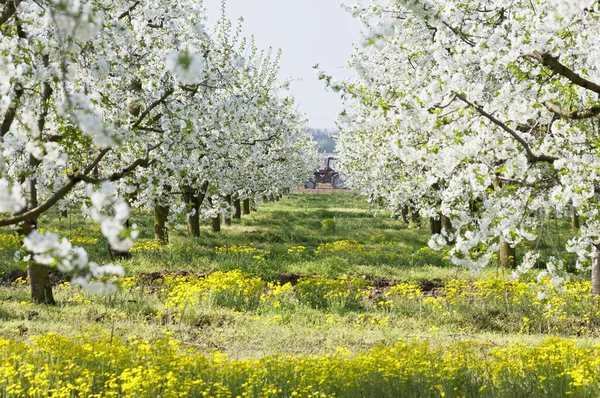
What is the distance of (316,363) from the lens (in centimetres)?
577

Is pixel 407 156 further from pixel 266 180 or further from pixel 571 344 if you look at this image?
pixel 266 180

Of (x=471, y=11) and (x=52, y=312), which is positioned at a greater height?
(x=471, y=11)

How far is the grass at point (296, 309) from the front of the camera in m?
7.68

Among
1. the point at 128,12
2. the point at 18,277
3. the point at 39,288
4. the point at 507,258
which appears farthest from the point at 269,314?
the point at 507,258

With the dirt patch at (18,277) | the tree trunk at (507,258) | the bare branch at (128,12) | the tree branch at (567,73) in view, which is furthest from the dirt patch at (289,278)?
the tree branch at (567,73)

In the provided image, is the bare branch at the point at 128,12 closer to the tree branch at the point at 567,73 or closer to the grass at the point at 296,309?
the grass at the point at 296,309

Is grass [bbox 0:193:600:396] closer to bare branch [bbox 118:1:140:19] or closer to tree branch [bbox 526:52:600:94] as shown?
tree branch [bbox 526:52:600:94]

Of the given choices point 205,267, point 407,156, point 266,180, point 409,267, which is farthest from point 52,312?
point 266,180

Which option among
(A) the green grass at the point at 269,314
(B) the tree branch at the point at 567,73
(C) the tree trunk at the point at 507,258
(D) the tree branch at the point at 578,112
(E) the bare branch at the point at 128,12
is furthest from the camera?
(C) the tree trunk at the point at 507,258

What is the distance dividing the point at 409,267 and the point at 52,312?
8.79m

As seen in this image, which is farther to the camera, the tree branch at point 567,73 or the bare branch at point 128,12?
the bare branch at point 128,12

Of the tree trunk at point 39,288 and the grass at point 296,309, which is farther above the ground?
the tree trunk at point 39,288

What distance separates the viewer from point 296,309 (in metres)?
9.82

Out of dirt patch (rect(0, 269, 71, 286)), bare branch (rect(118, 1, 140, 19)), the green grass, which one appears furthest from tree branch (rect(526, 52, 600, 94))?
dirt patch (rect(0, 269, 71, 286))
